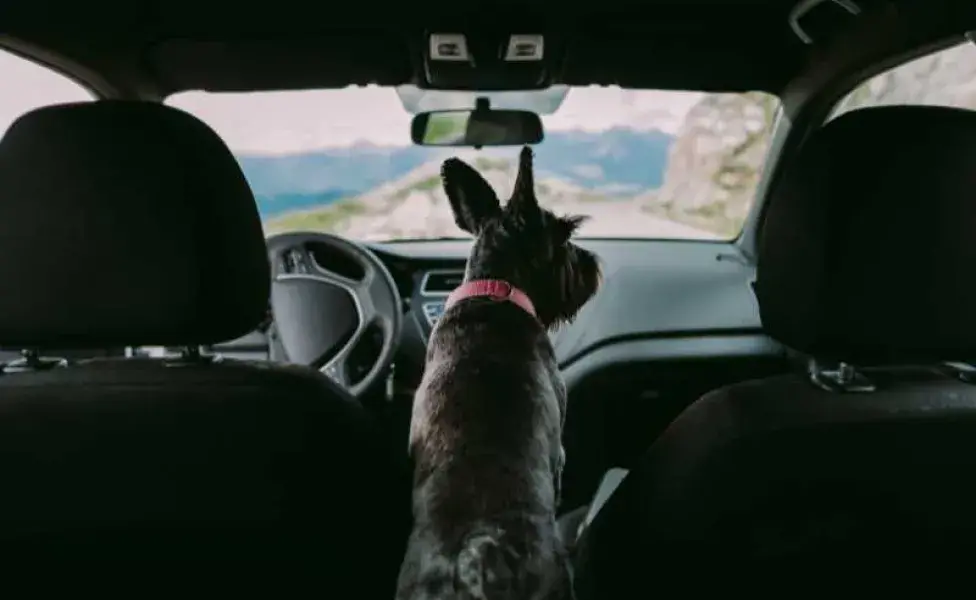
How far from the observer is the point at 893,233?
224 centimetres

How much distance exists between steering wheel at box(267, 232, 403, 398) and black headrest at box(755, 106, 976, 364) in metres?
1.98

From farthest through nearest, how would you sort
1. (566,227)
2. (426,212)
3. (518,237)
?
(426,212), (566,227), (518,237)

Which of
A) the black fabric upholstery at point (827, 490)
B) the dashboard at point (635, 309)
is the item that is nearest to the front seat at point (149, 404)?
Result: the black fabric upholstery at point (827, 490)

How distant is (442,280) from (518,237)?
1.37 metres

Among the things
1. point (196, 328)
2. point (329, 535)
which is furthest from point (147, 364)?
point (329, 535)

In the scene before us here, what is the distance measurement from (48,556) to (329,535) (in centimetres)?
59

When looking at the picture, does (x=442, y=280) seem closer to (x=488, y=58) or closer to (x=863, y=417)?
(x=488, y=58)

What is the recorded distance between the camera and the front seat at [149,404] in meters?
2.23

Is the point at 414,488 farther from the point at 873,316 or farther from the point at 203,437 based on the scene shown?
the point at 873,316

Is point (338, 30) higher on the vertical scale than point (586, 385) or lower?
higher

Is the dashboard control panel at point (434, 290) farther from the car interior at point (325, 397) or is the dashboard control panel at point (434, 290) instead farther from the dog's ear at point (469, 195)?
the car interior at point (325, 397)

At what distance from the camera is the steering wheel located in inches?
154

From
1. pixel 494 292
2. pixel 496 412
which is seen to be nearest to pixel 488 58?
pixel 494 292

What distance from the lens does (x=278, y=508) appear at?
2246 millimetres
